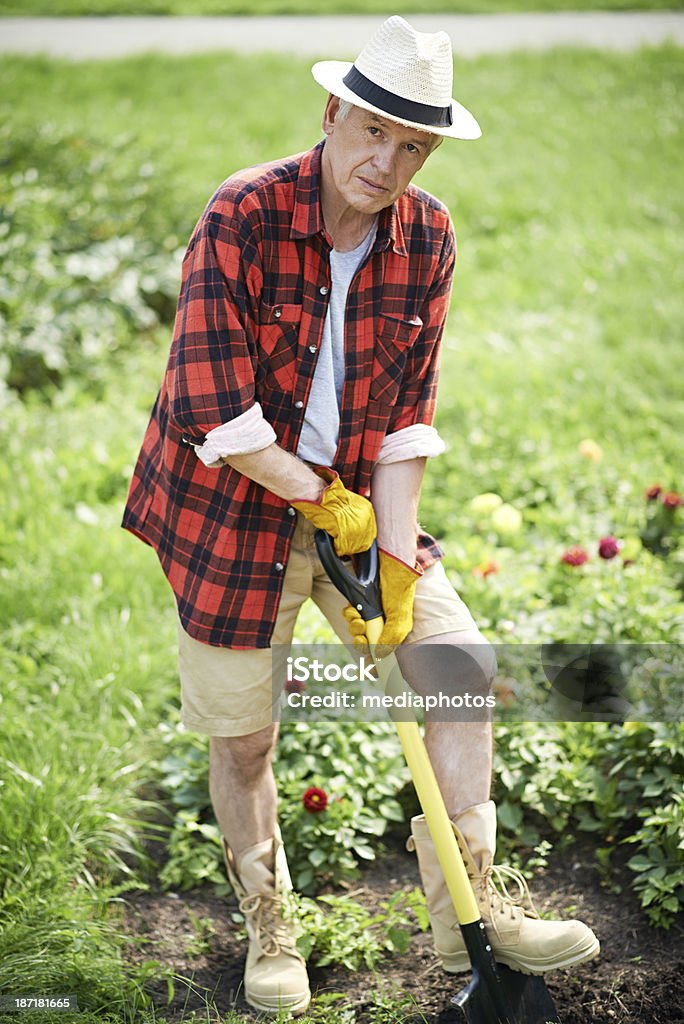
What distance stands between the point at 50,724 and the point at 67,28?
33.4ft

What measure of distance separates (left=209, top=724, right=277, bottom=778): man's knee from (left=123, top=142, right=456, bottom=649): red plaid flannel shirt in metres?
0.25

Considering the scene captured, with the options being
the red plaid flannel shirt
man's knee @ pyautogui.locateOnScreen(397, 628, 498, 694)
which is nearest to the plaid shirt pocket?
the red plaid flannel shirt

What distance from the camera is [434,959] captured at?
100 inches

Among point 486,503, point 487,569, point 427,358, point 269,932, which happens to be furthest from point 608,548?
point 269,932

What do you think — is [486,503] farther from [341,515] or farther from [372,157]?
[372,157]

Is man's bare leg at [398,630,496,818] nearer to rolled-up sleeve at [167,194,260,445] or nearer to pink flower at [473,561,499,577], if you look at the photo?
rolled-up sleeve at [167,194,260,445]

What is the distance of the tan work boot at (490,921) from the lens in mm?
2248

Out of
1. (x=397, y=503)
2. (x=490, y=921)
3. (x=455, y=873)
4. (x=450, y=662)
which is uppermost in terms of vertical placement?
(x=397, y=503)

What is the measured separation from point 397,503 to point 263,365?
0.42m

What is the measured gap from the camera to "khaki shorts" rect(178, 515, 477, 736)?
2365 millimetres

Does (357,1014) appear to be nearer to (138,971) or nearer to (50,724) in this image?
(138,971)

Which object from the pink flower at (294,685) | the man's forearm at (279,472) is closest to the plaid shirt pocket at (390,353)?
the man's forearm at (279,472)

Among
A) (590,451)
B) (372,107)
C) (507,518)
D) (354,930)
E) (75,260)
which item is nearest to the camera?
(372,107)

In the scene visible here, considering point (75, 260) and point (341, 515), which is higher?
point (341, 515)
